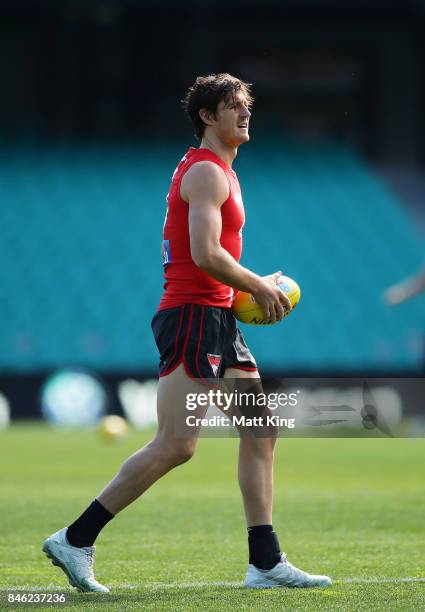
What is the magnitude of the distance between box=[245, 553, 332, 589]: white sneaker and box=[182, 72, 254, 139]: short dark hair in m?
1.95

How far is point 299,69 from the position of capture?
27203 millimetres

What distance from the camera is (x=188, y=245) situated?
5203 mm

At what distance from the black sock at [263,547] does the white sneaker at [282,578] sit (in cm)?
2

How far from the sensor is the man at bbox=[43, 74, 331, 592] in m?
4.99

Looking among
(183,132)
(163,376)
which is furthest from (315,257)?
(163,376)

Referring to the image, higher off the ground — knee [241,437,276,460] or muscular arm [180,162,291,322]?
muscular arm [180,162,291,322]

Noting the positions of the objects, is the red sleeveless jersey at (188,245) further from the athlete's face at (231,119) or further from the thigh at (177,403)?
the thigh at (177,403)

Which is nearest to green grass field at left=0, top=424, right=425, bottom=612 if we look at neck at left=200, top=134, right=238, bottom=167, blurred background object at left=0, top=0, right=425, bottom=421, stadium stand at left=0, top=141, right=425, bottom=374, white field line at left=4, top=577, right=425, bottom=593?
white field line at left=4, top=577, right=425, bottom=593

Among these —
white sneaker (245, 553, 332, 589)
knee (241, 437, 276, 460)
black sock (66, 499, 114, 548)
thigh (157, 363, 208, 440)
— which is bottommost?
white sneaker (245, 553, 332, 589)

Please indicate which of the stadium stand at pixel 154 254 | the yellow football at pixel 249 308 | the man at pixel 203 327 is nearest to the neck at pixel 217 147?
the man at pixel 203 327

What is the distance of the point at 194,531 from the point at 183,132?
19.9m

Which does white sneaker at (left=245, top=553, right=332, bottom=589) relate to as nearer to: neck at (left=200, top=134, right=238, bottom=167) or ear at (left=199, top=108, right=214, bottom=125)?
neck at (left=200, top=134, right=238, bottom=167)

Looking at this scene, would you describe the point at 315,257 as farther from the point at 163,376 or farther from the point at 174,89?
the point at 163,376

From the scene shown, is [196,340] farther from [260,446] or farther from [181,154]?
[181,154]
